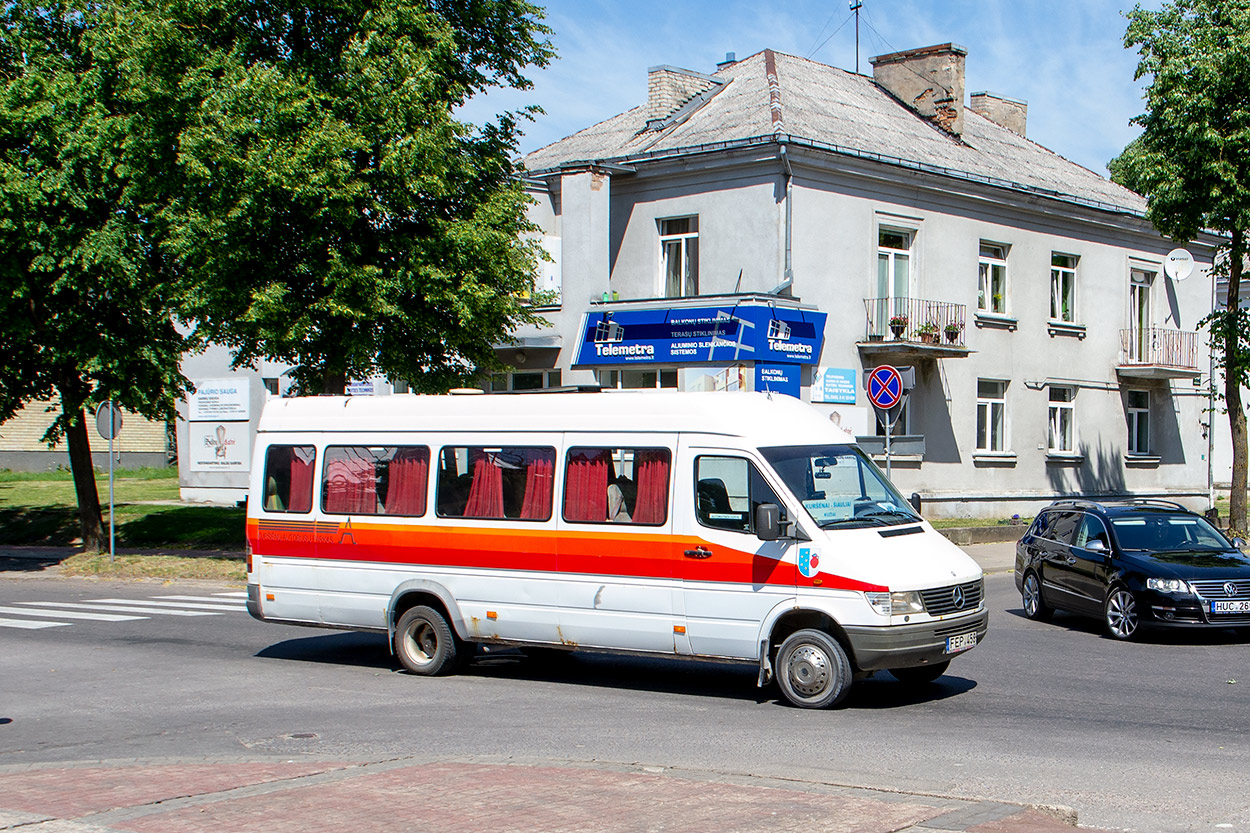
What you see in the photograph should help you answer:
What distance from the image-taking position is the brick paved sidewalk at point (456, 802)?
6.48m

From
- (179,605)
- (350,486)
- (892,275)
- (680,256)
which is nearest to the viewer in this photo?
(350,486)

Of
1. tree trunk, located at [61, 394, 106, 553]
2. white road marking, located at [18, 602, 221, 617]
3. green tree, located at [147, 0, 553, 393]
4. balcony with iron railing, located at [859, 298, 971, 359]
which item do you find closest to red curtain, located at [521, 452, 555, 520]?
white road marking, located at [18, 602, 221, 617]

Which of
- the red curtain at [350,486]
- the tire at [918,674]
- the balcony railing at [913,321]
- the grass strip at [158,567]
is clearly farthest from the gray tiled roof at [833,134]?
the tire at [918,674]

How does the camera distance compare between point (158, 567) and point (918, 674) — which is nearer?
point (918, 674)

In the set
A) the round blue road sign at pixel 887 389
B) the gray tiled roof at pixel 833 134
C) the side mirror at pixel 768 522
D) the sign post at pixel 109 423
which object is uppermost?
the gray tiled roof at pixel 833 134

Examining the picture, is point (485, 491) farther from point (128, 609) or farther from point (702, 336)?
point (702, 336)

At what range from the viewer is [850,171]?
29.0m

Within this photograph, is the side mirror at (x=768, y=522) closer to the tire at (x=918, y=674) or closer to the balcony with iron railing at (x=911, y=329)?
the tire at (x=918, y=674)

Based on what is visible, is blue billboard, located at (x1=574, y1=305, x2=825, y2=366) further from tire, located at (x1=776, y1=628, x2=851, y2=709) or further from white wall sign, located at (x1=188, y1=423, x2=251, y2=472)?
tire, located at (x1=776, y1=628, x2=851, y2=709)

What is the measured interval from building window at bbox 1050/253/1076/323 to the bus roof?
2537 centimetres

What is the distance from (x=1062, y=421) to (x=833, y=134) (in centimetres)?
1133

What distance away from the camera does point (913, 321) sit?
30.1m

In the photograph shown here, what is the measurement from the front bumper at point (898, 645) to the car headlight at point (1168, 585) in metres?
4.90

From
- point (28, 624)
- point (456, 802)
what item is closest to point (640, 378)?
point (28, 624)
